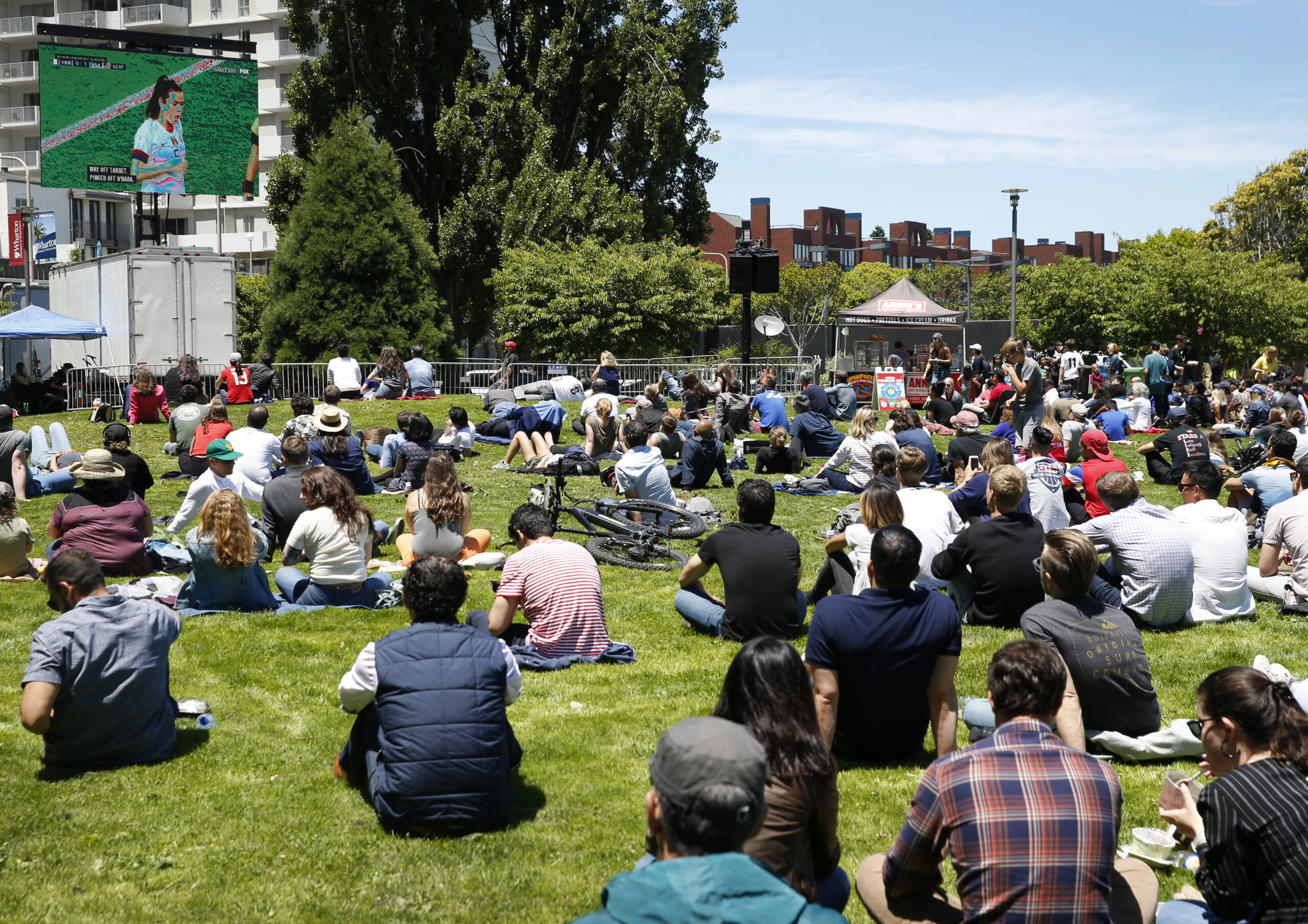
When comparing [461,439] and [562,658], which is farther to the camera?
[461,439]

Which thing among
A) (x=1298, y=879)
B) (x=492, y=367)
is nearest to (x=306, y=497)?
(x=1298, y=879)

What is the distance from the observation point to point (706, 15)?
123 feet

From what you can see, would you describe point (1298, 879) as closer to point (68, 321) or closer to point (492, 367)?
point (68, 321)

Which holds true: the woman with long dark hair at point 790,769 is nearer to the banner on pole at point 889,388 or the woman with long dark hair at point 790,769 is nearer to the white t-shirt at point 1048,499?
the white t-shirt at point 1048,499

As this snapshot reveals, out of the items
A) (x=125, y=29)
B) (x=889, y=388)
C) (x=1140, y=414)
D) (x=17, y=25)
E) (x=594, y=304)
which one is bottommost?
(x=1140, y=414)

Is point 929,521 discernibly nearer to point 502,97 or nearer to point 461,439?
point 461,439

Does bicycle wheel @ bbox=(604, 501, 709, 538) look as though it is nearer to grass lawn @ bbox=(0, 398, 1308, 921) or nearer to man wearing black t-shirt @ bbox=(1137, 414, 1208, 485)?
grass lawn @ bbox=(0, 398, 1308, 921)

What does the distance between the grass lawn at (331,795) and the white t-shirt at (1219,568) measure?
192mm

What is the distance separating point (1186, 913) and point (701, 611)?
479 centimetres

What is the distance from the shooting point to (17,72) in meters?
64.2

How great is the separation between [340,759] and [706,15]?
35.8 m

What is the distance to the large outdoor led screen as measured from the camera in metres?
33.9

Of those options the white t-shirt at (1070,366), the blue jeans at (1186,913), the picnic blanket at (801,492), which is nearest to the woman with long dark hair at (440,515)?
the blue jeans at (1186,913)

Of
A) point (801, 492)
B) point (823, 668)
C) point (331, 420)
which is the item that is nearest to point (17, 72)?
point (331, 420)
